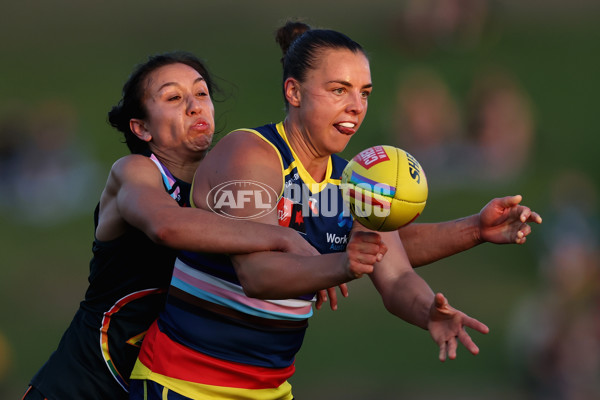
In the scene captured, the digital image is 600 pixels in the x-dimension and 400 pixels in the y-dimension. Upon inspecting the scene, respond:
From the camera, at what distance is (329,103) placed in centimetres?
288

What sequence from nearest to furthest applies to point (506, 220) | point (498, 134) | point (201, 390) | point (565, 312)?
1. point (201, 390)
2. point (506, 220)
3. point (565, 312)
4. point (498, 134)

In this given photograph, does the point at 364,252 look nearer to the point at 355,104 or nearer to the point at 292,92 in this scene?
the point at 355,104

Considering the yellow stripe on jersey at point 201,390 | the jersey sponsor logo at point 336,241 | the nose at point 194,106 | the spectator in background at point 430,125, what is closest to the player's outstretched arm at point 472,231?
the jersey sponsor logo at point 336,241

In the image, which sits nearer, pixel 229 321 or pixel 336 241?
pixel 229 321

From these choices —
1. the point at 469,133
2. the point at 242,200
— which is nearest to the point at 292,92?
the point at 242,200

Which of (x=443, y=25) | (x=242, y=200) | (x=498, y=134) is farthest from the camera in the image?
(x=443, y=25)

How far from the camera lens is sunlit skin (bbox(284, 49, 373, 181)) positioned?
2883 mm

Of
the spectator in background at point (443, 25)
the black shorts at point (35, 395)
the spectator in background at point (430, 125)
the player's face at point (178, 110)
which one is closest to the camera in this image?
the black shorts at point (35, 395)

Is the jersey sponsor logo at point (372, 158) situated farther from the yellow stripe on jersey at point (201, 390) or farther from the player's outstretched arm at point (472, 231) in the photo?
the yellow stripe on jersey at point (201, 390)

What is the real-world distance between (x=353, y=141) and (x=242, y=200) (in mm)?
6365

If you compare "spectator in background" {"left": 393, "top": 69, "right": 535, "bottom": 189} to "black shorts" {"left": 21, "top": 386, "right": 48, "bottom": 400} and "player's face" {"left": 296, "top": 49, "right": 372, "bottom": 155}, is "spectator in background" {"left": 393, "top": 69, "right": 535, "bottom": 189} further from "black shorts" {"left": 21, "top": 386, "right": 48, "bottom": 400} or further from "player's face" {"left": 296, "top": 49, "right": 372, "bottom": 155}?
"black shorts" {"left": 21, "top": 386, "right": 48, "bottom": 400}

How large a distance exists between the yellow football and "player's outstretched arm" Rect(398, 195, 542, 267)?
0.55 m

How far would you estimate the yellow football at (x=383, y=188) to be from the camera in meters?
2.45

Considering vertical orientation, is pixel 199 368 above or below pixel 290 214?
below
